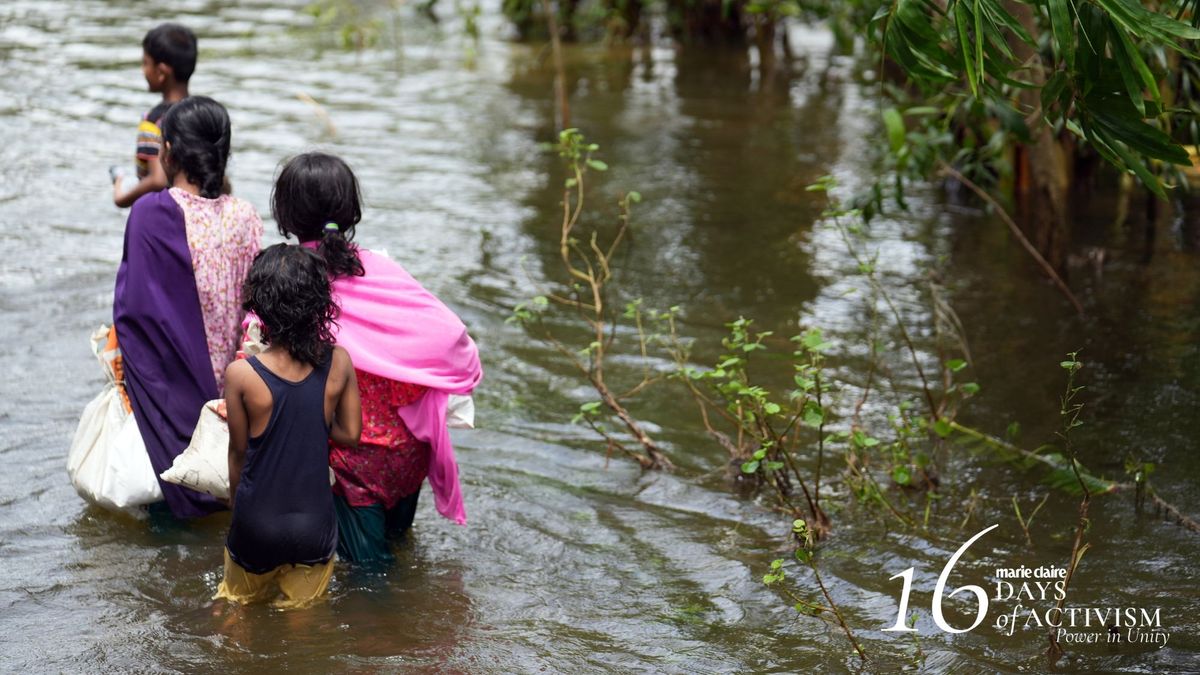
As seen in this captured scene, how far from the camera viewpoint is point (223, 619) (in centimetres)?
394

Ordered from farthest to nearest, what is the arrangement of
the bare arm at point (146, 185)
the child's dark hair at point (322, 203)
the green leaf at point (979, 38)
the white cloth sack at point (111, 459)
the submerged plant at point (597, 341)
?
the submerged plant at point (597, 341) → the bare arm at point (146, 185) → the white cloth sack at point (111, 459) → the child's dark hair at point (322, 203) → the green leaf at point (979, 38)

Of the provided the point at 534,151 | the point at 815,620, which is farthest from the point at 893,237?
the point at 815,620

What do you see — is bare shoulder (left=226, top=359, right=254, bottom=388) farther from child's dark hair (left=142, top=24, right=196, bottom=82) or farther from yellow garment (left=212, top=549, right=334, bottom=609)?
child's dark hair (left=142, top=24, right=196, bottom=82)

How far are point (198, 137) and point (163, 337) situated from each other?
66 cm

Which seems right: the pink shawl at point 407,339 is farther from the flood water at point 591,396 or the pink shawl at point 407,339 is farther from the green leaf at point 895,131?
the green leaf at point 895,131

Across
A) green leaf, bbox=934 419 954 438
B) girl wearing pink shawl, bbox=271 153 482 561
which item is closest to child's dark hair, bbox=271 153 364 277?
girl wearing pink shawl, bbox=271 153 482 561

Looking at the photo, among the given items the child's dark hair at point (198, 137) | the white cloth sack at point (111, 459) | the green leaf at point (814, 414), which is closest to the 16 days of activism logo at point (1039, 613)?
the green leaf at point (814, 414)

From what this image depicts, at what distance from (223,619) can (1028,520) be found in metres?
2.82

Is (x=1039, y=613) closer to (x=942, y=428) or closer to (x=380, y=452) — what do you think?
(x=942, y=428)

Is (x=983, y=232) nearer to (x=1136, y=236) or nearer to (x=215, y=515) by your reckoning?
(x=1136, y=236)

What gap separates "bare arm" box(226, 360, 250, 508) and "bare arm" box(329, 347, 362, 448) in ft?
0.88

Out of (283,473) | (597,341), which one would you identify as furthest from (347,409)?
(597,341)

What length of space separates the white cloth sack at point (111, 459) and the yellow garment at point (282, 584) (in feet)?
1.78

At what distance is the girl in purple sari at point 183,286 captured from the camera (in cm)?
414
